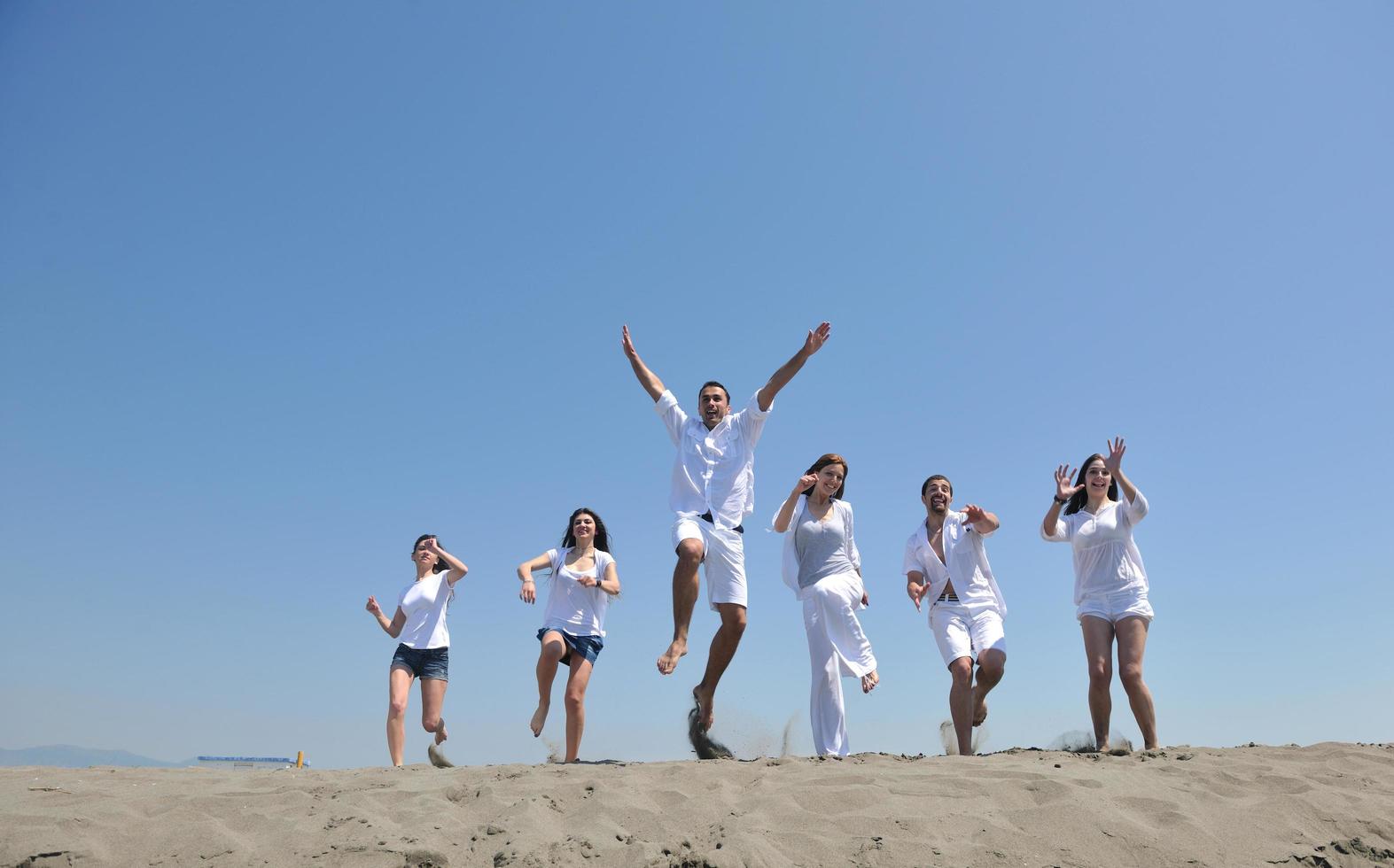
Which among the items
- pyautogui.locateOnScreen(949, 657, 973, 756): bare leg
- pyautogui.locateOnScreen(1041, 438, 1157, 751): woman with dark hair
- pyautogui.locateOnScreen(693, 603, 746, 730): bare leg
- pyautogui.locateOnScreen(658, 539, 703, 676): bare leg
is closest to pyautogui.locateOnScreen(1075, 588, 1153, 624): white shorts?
pyautogui.locateOnScreen(1041, 438, 1157, 751): woman with dark hair

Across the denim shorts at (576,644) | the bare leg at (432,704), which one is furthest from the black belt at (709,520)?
the bare leg at (432,704)

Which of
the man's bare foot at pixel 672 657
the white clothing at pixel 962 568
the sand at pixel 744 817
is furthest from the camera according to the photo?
the white clothing at pixel 962 568

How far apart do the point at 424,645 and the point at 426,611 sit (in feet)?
0.94

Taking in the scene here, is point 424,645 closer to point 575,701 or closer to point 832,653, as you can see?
point 575,701

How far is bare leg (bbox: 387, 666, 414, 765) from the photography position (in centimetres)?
752

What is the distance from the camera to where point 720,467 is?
23.8 ft

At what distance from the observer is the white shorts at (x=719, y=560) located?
273 inches

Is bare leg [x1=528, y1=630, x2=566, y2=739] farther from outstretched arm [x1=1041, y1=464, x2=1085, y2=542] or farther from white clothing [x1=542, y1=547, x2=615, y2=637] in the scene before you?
outstretched arm [x1=1041, y1=464, x2=1085, y2=542]

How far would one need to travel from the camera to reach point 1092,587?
7090 mm

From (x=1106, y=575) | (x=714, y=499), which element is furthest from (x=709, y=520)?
(x=1106, y=575)

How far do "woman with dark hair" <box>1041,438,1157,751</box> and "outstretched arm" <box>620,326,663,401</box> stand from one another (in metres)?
3.24

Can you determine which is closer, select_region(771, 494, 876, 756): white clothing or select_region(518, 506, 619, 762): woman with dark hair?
select_region(771, 494, 876, 756): white clothing

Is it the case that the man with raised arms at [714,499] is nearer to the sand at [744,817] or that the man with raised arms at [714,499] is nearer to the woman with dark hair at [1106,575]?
the sand at [744,817]

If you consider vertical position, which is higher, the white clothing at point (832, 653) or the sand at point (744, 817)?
the white clothing at point (832, 653)
